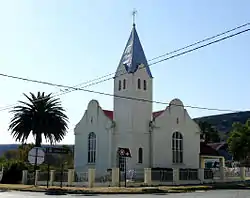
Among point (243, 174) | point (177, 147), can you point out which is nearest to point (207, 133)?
point (243, 174)

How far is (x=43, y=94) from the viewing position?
54312 mm

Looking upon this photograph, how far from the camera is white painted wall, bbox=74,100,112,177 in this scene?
42.5m

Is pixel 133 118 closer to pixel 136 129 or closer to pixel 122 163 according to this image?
pixel 136 129

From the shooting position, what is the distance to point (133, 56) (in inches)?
1686

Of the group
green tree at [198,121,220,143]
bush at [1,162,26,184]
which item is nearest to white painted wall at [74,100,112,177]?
bush at [1,162,26,184]

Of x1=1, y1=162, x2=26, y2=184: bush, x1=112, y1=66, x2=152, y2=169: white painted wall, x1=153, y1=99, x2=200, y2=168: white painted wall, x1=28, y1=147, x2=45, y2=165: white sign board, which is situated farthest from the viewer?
x1=1, y1=162, x2=26, y2=184: bush

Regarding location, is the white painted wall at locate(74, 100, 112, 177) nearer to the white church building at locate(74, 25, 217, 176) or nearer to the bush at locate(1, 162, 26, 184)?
the white church building at locate(74, 25, 217, 176)

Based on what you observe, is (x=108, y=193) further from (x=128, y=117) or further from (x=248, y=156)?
(x=248, y=156)

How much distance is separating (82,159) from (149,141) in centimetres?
774

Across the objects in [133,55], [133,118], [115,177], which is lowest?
[115,177]

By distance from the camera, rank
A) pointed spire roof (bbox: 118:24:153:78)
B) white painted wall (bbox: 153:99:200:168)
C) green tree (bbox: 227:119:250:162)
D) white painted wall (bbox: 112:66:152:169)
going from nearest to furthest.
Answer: white painted wall (bbox: 112:66:152:169)
white painted wall (bbox: 153:99:200:168)
pointed spire roof (bbox: 118:24:153:78)
green tree (bbox: 227:119:250:162)

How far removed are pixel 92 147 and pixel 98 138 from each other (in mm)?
1484

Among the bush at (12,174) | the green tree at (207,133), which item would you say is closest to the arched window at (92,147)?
the bush at (12,174)

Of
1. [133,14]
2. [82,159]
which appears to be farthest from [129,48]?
[82,159]
